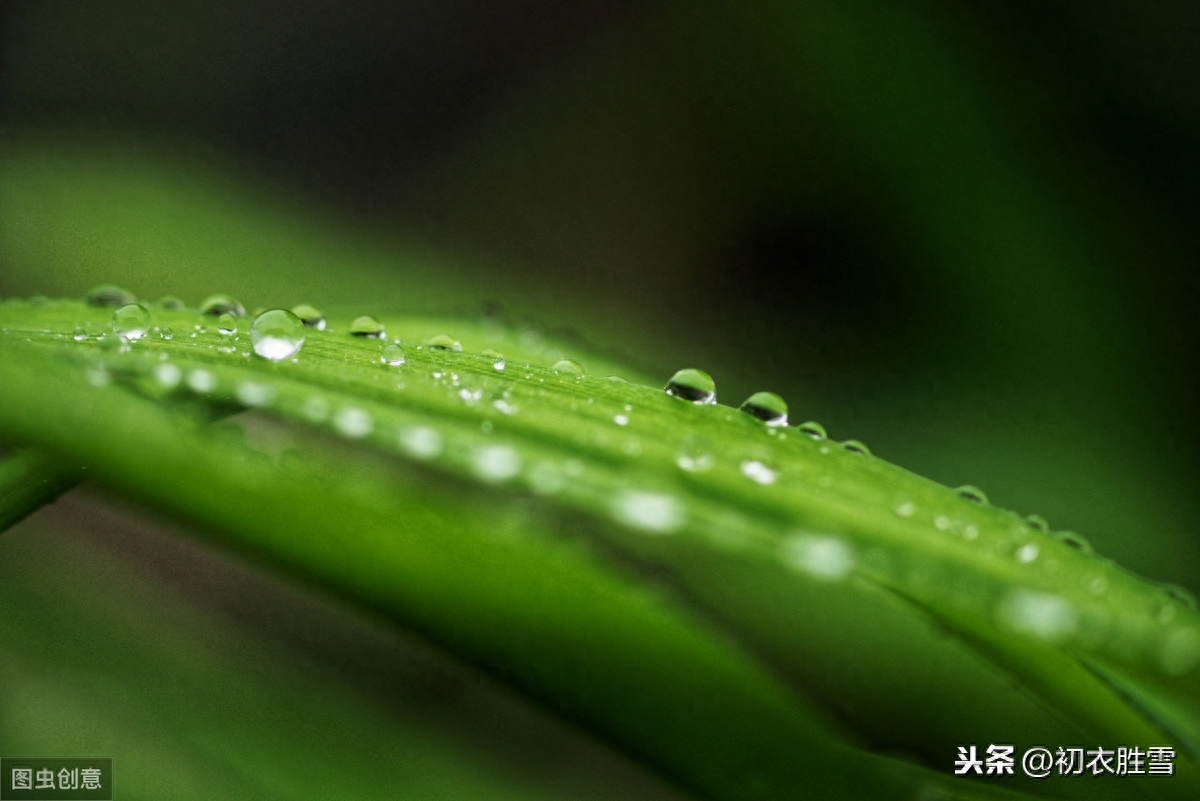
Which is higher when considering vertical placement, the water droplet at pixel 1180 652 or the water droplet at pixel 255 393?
the water droplet at pixel 255 393

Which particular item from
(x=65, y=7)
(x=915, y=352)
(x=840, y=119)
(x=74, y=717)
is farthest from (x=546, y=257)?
(x=74, y=717)

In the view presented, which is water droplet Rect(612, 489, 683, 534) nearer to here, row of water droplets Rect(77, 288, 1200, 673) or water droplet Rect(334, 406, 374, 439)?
row of water droplets Rect(77, 288, 1200, 673)

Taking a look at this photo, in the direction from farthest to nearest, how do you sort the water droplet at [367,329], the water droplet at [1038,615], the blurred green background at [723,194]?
1. the blurred green background at [723,194]
2. the water droplet at [367,329]
3. the water droplet at [1038,615]

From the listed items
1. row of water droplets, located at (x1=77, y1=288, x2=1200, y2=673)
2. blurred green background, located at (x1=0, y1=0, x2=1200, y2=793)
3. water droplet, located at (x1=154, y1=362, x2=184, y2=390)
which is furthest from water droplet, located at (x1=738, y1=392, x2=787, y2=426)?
blurred green background, located at (x1=0, y1=0, x2=1200, y2=793)

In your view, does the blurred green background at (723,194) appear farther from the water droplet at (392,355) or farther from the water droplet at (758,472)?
the water droplet at (758,472)

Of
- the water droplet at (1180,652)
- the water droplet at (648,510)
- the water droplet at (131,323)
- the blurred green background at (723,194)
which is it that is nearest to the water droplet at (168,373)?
the water droplet at (131,323)

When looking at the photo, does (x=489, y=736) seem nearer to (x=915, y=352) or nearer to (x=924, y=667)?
(x=924, y=667)
